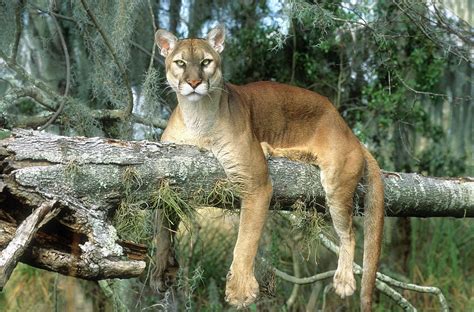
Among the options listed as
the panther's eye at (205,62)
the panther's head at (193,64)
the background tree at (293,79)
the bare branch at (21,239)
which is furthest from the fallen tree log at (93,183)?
the background tree at (293,79)

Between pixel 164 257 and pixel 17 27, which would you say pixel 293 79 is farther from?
pixel 164 257

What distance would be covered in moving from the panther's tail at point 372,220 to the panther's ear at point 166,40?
5.27 feet

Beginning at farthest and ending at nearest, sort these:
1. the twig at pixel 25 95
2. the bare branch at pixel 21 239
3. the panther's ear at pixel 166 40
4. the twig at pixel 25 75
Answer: the twig at pixel 25 75 → the twig at pixel 25 95 → the panther's ear at pixel 166 40 → the bare branch at pixel 21 239

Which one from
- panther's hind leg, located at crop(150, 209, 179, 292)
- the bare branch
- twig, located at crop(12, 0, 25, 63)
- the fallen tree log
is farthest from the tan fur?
twig, located at crop(12, 0, 25, 63)

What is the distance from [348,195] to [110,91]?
7.62ft

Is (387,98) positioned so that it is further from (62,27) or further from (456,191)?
(62,27)

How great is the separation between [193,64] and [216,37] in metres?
0.46

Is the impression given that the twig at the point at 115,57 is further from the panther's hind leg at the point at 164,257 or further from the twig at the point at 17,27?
the panther's hind leg at the point at 164,257

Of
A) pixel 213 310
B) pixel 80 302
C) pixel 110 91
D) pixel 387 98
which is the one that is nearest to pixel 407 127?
pixel 387 98

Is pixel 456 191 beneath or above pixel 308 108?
beneath

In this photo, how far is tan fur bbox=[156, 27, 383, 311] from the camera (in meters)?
4.85

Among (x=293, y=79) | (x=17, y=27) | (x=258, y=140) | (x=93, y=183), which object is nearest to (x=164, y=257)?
(x=258, y=140)

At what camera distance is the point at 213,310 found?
25.1 ft

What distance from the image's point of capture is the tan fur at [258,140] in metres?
4.85
